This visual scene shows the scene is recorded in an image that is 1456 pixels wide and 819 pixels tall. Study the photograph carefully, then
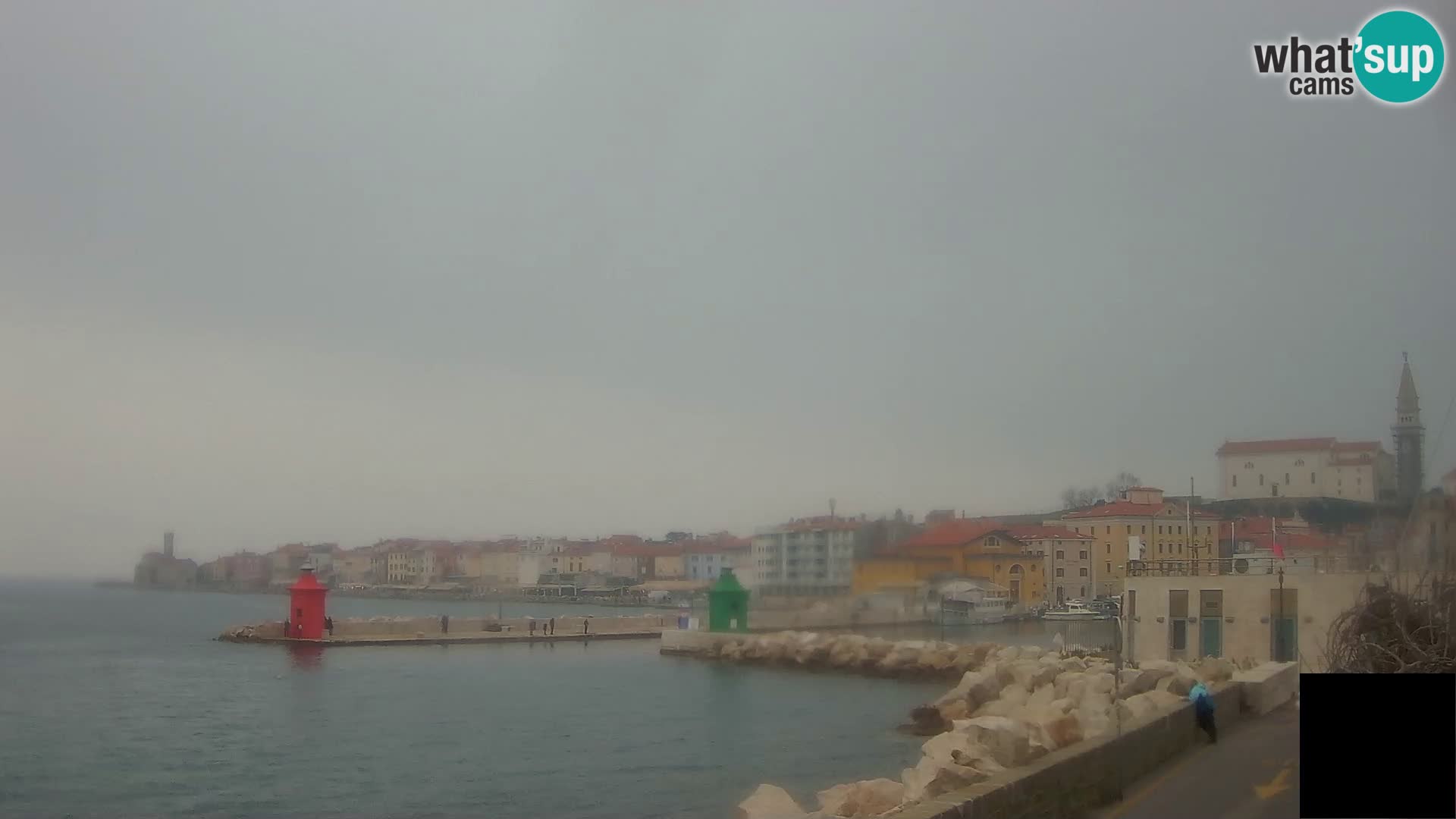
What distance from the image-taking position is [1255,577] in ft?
29.3

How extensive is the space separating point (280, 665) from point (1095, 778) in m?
14.4

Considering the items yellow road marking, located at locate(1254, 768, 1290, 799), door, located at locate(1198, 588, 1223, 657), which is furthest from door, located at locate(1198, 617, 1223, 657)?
yellow road marking, located at locate(1254, 768, 1290, 799)

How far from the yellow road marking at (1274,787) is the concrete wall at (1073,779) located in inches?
25.4

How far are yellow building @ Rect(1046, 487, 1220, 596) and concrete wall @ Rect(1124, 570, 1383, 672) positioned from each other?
238 millimetres

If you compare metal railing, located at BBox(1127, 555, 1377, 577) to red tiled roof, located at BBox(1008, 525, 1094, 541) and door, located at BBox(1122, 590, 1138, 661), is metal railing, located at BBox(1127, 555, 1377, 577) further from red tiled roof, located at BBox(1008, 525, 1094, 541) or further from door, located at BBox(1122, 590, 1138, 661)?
red tiled roof, located at BBox(1008, 525, 1094, 541)

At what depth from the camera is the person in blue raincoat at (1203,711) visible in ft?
24.7

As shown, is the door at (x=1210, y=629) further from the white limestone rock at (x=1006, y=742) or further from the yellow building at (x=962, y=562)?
the white limestone rock at (x=1006, y=742)

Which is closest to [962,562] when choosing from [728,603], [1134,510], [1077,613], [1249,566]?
[1077,613]

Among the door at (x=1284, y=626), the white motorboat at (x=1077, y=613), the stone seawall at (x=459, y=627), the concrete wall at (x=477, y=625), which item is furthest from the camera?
the concrete wall at (x=477, y=625)

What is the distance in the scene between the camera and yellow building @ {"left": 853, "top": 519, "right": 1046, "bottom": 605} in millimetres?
10398

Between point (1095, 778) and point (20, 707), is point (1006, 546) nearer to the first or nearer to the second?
point (1095, 778)

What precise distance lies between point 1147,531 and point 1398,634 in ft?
9.87

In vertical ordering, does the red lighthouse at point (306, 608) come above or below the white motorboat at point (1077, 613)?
below

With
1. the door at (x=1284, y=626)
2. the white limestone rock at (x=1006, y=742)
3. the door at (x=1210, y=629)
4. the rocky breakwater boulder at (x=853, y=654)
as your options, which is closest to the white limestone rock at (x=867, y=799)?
the white limestone rock at (x=1006, y=742)
